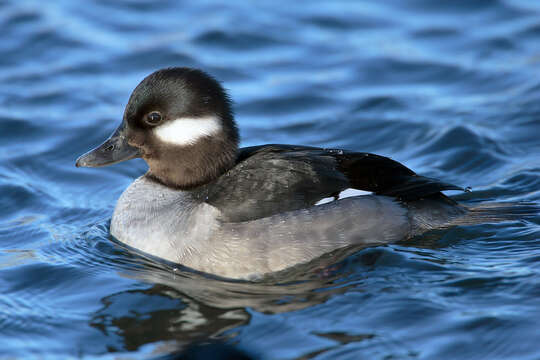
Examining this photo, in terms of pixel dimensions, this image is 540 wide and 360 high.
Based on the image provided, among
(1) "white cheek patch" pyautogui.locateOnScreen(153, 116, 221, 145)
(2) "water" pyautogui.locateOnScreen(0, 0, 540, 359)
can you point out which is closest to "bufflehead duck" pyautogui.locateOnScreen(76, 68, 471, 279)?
(1) "white cheek patch" pyautogui.locateOnScreen(153, 116, 221, 145)

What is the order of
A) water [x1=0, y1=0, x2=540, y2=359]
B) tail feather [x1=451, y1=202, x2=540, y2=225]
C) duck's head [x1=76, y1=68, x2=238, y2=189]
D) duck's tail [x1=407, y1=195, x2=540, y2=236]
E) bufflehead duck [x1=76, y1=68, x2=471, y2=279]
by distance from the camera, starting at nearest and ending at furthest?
water [x1=0, y1=0, x2=540, y2=359]
bufflehead duck [x1=76, y1=68, x2=471, y2=279]
duck's head [x1=76, y1=68, x2=238, y2=189]
duck's tail [x1=407, y1=195, x2=540, y2=236]
tail feather [x1=451, y1=202, x2=540, y2=225]

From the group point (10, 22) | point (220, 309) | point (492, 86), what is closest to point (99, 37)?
point (10, 22)

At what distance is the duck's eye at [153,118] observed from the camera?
22.5ft

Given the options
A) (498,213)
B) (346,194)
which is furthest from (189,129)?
(498,213)

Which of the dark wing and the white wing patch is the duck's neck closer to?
the dark wing

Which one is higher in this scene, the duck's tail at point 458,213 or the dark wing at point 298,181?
the dark wing at point 298,181

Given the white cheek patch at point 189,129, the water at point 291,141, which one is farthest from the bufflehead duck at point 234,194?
the water at point 291,141

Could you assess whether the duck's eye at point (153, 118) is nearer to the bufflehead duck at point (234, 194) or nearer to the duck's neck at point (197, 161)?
the bufflehead duck at point (234, 194)

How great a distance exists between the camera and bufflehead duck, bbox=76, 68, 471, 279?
21.1ft

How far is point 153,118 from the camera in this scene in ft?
22.5

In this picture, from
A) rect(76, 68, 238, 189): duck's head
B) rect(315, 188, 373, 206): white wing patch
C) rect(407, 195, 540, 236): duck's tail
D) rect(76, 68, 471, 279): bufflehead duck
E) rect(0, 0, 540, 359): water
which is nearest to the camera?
rect(0, 0, 540, 359): water

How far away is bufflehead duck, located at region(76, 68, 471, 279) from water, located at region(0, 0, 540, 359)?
0.20m

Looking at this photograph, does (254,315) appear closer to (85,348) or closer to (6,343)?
(85,348)

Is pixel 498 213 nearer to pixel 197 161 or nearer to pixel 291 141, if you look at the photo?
pixel 197 161
